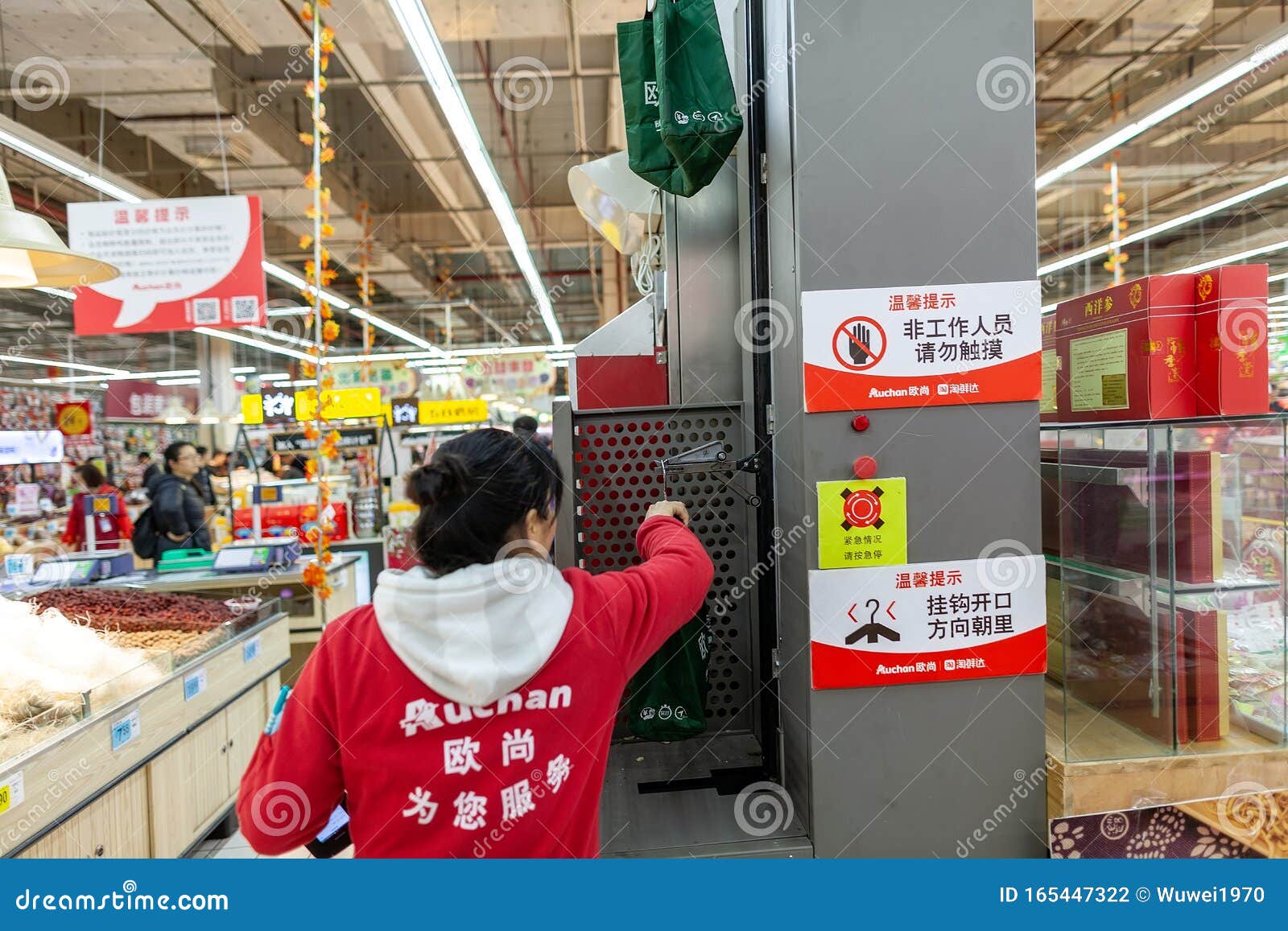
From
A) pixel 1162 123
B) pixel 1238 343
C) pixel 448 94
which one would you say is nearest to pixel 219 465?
pixel 448 94

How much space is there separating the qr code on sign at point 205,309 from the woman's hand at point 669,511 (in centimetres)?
445

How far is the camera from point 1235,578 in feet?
5.96

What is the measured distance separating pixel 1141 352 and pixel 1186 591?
56cm

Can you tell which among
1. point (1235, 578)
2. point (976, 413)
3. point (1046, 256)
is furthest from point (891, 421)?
point (1046, 256)

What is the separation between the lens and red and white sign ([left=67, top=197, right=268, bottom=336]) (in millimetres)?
5141

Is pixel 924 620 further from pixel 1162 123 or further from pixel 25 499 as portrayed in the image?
pixel 25 499

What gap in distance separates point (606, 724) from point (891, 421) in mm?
860

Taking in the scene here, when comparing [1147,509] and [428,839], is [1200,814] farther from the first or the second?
[428,839]

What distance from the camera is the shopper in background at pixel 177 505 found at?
673 centimetres

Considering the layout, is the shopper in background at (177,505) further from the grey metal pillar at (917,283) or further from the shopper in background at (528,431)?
the grey metal pillar at (917,283)

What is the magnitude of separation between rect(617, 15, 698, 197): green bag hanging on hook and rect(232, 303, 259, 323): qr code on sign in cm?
408

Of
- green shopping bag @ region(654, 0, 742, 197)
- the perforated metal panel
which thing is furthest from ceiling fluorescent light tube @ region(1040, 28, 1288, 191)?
the perforated metal panel

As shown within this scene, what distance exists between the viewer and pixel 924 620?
168cm

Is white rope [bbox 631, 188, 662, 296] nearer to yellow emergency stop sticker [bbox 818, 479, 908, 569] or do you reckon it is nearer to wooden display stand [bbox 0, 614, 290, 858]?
yellow emergency stop sticker [bbox 818, 479, 908, 569]
